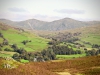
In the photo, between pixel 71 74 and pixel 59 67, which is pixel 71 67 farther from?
pixel 71 74

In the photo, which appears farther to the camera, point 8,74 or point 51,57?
point 51,57

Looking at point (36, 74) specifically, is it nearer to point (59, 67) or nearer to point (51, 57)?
point (59, 67)

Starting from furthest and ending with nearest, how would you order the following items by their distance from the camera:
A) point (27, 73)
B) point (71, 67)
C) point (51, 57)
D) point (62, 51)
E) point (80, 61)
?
point (62, 51), point (51, 57), point (80, 61), point (71, 67), point (27, 73)

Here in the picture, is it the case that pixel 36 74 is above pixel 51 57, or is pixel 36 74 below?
above

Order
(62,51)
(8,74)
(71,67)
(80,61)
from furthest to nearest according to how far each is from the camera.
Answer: (62,51), (80,61), (71,67), (8,74)

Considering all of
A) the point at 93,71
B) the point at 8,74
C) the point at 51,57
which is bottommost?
the point at 51,57

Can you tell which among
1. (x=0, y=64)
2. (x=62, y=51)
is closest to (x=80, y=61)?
(x=0, y=64)

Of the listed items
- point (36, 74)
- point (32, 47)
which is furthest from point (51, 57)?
point (36, 74)

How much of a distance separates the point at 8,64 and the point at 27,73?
4620 millimetres

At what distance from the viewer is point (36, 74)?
38812mm

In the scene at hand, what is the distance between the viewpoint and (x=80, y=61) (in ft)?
206

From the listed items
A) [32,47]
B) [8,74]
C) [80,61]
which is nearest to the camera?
[8,74]

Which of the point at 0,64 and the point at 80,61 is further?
the point at 80,61

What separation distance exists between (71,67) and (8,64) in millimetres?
24936
